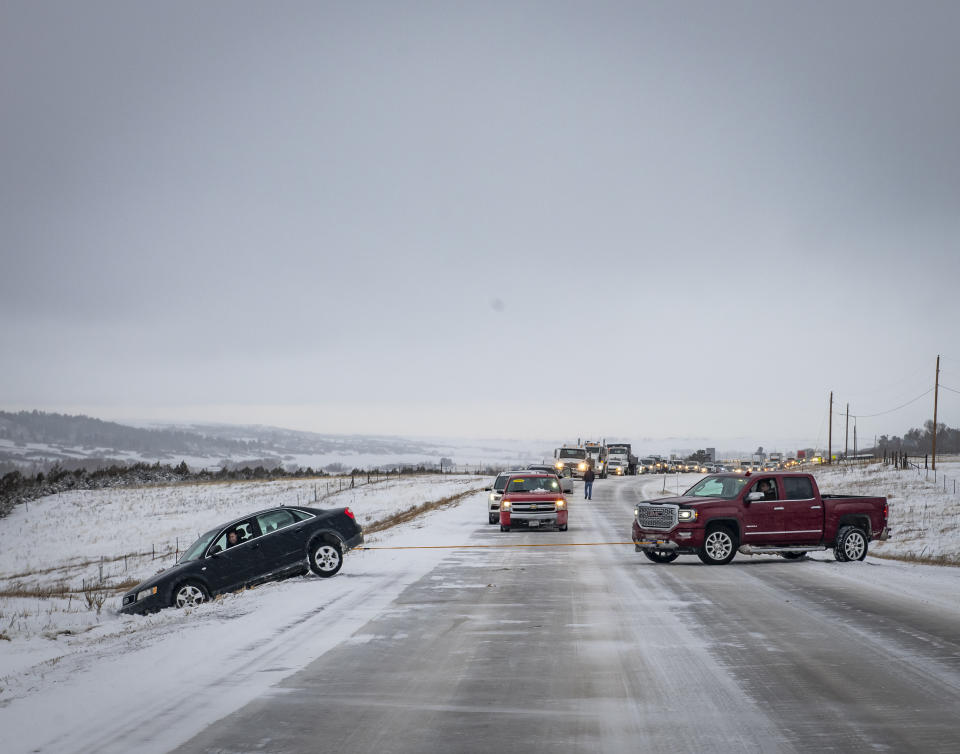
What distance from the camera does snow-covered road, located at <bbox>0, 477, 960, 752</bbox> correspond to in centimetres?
614

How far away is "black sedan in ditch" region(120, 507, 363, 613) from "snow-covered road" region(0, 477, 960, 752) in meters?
1.37

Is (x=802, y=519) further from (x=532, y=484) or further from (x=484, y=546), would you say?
(x=532, y=484)

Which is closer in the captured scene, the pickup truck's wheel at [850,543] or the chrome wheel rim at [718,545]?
the chrome wheel rim at [718,545]

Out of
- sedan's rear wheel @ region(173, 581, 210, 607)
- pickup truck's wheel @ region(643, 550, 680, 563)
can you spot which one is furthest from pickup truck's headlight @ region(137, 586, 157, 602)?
pickup truck's wheel @ region(643, 550, 680, 563)

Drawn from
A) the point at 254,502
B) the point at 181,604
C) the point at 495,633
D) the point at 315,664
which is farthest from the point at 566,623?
the point at 254,502

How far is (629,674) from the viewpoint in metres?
8.01

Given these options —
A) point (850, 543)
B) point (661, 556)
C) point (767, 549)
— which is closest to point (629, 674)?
point (661, 556)

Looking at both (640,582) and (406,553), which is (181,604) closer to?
(406,553)

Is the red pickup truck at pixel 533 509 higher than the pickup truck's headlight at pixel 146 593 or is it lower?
higher

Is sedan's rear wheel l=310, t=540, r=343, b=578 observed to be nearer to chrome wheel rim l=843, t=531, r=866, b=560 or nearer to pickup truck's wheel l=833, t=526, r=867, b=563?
pickup truck's wheel l=833, t=526, r=867, b=563

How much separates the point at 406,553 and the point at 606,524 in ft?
36.9

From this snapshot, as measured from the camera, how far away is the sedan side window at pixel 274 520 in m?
16.3

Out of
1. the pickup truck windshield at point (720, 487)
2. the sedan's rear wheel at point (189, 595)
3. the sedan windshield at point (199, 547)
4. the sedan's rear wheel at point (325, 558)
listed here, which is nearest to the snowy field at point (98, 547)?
the sedan's rear wheel at point (325, 558)

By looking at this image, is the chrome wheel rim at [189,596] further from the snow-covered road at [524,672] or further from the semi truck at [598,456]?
the semi truck at [598,456]
